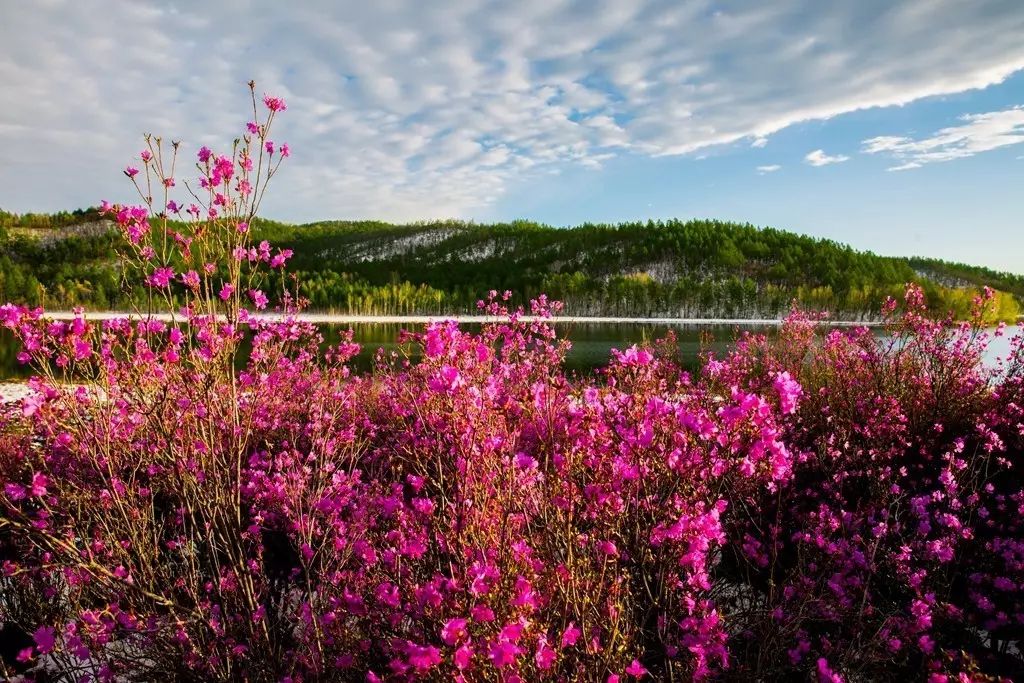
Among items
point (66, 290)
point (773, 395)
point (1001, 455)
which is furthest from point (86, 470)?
point (66, 290)

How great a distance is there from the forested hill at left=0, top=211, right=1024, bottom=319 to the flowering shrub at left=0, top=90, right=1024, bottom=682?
96518mm

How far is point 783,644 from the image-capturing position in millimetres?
3492

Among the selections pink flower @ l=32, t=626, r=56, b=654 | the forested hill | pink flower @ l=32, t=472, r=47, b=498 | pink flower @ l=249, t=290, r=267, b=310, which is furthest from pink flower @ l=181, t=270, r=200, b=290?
the forested hill

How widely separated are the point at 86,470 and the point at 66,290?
140 meters

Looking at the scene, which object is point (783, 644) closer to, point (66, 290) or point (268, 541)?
point (268, 541)

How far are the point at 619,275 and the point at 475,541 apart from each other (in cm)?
15482

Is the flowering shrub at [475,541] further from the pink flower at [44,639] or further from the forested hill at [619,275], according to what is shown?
the forested hill at [619,275]

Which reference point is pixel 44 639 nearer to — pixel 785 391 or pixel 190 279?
pixel 190 279

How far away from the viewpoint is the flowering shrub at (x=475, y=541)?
9.41ft

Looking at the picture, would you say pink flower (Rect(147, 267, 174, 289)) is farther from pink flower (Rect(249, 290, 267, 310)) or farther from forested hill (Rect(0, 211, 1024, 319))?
forested hill (Rect(0, 211, 1024, 319))

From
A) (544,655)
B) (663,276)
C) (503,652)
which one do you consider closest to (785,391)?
(544,655)

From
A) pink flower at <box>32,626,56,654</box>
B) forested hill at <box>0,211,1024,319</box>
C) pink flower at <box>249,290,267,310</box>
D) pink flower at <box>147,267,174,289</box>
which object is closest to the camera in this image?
pink flower at <box>32,626,56,654</box>

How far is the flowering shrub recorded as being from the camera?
9.41 feet

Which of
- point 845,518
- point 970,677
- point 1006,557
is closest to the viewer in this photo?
point 970,677
